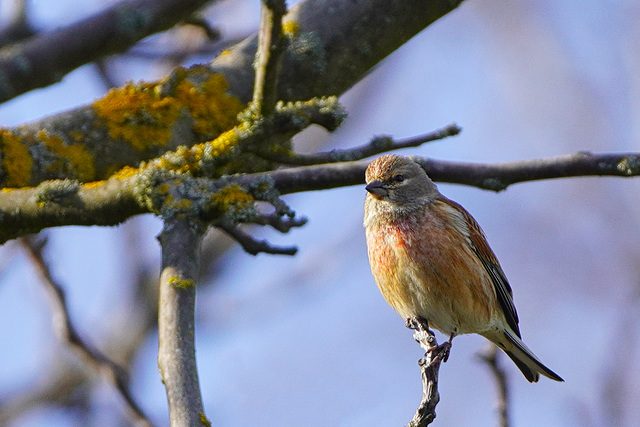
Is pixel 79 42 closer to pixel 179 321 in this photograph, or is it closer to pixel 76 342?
pixel 76 342

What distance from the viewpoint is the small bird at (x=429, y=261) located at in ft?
15.6

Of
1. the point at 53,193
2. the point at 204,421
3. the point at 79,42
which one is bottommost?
the point at 204,421

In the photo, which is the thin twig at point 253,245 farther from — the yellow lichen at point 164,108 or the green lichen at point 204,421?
the green lichen at point 204,421

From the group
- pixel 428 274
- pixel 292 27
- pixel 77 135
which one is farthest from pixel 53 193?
pixel 428 274

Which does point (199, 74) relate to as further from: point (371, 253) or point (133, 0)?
point (371, 253)

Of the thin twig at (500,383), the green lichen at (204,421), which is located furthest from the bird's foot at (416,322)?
the green lichen at (204,421)

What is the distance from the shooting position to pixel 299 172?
12.8ft

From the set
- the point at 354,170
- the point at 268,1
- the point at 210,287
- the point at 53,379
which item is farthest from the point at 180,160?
the point at 53,379

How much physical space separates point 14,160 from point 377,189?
2087 mm

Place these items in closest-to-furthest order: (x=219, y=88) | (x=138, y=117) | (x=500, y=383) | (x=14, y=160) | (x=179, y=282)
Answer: (x=179, y=282) < (x=500, y=383) < (x=14, y=160) < (x=138, y=117) < (x=219, y=88)

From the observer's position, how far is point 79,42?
478 centimetres

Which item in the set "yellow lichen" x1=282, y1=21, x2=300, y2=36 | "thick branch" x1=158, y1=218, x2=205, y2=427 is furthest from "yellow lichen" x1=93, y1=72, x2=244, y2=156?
"thick branch" x1=158, y1=218, x2=205, y2=427

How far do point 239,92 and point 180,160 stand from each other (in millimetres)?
927

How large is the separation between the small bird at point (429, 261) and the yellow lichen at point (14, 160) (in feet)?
6.35
